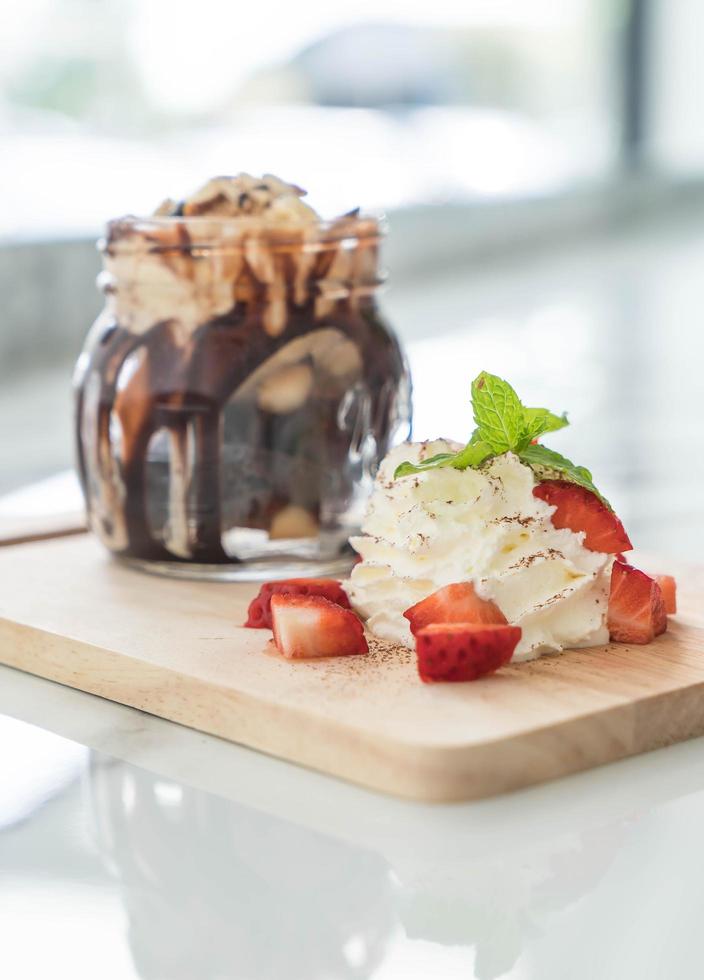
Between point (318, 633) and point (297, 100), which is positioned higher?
point (297, 100)

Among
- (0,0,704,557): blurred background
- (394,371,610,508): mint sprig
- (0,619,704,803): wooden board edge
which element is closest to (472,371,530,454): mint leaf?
(394,371,610,508): mint sprig

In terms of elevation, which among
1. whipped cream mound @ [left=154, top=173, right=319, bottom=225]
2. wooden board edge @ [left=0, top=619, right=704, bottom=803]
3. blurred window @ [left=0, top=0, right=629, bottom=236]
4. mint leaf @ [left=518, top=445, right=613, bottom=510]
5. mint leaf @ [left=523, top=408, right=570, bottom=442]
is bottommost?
wooden board edge @ [left=0, top=619, right=704, bottom=803]

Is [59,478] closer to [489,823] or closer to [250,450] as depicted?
[250,450]

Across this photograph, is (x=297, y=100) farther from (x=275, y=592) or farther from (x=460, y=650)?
(x=460, y=650)

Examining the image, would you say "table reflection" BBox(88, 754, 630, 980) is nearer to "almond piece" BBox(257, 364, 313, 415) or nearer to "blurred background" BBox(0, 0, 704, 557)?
"almond piece" BBox(257, 364, 313, 415)

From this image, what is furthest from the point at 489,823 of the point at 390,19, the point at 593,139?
the point at 593,139

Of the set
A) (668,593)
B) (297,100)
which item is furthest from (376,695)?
(297,100)

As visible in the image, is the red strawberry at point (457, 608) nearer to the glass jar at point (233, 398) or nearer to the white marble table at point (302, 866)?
the white marble table at point (302, 866)
